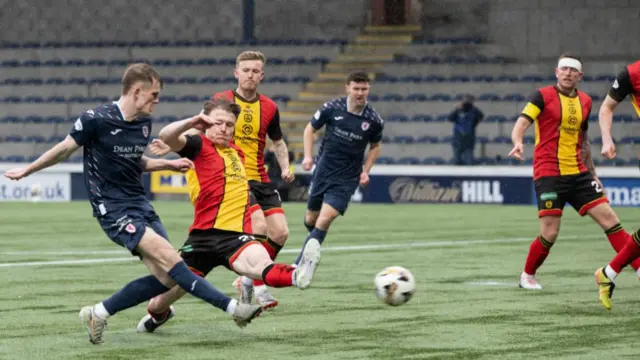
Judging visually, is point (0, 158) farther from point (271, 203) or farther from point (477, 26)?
point (271, 203)

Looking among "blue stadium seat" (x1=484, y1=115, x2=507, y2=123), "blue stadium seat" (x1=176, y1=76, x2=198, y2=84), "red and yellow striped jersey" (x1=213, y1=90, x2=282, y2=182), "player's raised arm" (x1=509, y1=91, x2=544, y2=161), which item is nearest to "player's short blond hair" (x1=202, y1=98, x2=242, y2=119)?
"red and yellow striped jersey" (x1=213, y1=90, x2=282, y2=182)

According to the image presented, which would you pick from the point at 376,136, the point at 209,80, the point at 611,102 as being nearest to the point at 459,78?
the point at 209,80

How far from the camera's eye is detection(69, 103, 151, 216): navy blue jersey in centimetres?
798

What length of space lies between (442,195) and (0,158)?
42.0 feet

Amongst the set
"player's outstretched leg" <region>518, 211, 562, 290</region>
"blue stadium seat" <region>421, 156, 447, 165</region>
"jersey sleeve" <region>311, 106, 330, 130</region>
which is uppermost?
"jersey sleeve" <region>311, 106, 330, 130</region>

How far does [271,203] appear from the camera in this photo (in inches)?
431

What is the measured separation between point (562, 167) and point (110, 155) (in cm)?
465

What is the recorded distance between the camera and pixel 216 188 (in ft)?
27.6

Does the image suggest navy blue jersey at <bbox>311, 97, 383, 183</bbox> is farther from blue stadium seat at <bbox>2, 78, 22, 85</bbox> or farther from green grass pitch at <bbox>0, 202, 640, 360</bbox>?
blue stadium seat at <bbox>2, 78, 22, 85</bbox>

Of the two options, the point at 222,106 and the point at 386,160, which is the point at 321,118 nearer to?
the point at 222,106

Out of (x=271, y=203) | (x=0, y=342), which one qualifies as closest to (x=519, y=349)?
(x=0, y=342)

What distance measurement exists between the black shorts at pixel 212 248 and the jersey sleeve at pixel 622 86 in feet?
11.2

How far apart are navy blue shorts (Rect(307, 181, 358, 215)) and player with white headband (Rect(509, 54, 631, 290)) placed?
2193 millimetres

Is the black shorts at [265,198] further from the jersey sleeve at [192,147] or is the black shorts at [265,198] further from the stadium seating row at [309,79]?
the stadium seating row at [309,79]
